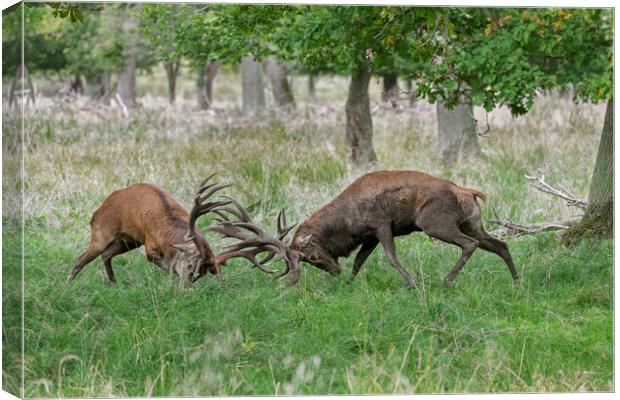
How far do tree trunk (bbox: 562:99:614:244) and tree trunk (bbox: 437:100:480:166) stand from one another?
478cm

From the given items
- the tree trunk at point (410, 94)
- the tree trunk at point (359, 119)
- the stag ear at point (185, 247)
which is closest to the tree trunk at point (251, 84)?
the tree trunk at point (410, 94)

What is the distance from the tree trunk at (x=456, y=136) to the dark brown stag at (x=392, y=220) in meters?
5.81

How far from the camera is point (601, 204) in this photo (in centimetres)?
954

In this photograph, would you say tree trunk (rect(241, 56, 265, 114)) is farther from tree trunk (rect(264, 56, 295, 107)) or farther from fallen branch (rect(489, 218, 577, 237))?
fallen branch (rect(489, 218, 577, 237))

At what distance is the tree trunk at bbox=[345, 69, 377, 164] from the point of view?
15.0 meters

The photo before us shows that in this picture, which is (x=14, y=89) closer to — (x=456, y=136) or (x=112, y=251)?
(x=112, y=251)

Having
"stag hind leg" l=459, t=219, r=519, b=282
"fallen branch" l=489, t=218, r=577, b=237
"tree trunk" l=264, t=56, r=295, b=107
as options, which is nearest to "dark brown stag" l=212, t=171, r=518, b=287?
"stag hind leg" l=459, t=219, r=519, b=282

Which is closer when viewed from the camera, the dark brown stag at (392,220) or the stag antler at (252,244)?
the stag antler at (252,244)

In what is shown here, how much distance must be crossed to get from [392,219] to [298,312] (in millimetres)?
1426

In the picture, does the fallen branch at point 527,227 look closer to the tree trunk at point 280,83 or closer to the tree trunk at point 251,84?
the tree trunk at point 280,83

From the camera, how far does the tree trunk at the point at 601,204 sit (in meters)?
9.44

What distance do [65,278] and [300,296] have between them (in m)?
1.93

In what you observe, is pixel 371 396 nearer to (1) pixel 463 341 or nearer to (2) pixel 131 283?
(1) pixel 463 341

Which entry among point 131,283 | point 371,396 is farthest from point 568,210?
point 371,396
